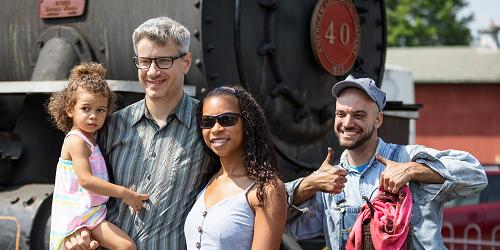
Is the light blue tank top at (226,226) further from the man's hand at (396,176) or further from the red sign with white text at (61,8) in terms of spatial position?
the red sign with white text at (61,8)

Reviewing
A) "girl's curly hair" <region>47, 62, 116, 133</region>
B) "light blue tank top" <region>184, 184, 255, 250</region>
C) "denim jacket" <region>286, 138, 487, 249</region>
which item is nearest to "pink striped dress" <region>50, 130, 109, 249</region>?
"girl's curly hair" <region>47, 62, 116, 133</region>

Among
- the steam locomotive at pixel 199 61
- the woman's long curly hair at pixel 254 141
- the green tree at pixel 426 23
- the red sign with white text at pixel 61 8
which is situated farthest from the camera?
the green tree at pixel 426 23

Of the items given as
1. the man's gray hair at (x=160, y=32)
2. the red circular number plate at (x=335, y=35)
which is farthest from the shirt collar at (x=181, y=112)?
the red circular number plate at (x=335, y=35)

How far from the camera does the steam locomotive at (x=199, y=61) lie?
445cm

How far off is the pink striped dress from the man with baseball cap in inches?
28.3

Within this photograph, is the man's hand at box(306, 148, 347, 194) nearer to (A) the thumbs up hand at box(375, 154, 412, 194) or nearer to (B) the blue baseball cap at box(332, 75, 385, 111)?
(A) the thumbs up hand at box(375, 154, 412, 194)

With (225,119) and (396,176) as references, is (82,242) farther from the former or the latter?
(396,176)

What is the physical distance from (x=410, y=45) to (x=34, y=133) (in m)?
39.9

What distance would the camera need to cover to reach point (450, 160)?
2.91 metres

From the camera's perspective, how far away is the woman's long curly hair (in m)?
2.94

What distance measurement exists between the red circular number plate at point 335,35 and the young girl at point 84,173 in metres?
2.15

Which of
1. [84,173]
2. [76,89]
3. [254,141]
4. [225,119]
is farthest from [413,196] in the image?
[76,89]

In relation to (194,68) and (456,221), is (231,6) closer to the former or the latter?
(194,68)

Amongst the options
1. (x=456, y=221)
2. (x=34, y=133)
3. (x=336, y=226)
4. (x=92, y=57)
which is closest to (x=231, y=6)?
(x=92, y=57)
